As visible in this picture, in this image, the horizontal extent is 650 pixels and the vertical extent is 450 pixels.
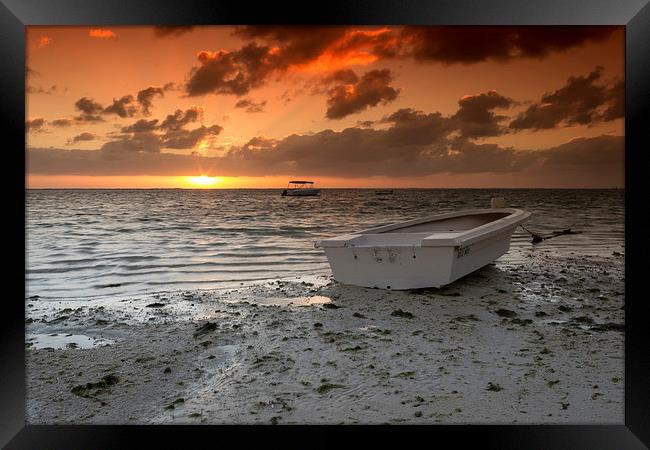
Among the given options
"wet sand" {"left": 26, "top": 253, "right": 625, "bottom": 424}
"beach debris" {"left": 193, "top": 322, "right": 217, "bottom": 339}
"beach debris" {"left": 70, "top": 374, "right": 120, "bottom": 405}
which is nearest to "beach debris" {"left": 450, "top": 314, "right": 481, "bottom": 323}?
"wet sand" {"left": 26, "top": 253, "right": 625, "bottom": 424}

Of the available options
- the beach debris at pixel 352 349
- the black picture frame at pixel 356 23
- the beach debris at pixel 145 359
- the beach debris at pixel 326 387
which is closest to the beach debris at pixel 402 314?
the beach debris at pixel 352 349

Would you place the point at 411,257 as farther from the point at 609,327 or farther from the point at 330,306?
the point at 609,327

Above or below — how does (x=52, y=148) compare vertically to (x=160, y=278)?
above

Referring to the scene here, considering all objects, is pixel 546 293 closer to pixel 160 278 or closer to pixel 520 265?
pixel 520 265

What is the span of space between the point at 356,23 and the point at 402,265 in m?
3.43

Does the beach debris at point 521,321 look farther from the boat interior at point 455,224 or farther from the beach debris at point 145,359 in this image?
the boat interior at point 455,224

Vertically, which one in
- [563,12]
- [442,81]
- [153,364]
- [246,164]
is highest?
[442,81]

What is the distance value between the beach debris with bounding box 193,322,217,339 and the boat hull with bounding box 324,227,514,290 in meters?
1.82

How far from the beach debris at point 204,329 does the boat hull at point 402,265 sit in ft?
5.96

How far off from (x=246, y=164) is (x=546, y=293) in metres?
26.0

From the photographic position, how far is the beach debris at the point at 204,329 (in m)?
3.98

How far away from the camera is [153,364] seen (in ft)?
11.0

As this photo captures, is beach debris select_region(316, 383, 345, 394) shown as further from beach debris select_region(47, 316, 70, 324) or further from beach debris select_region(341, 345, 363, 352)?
beach debris select_region(47, 316, 70, 324)

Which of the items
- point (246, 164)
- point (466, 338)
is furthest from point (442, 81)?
point (466, 338)
